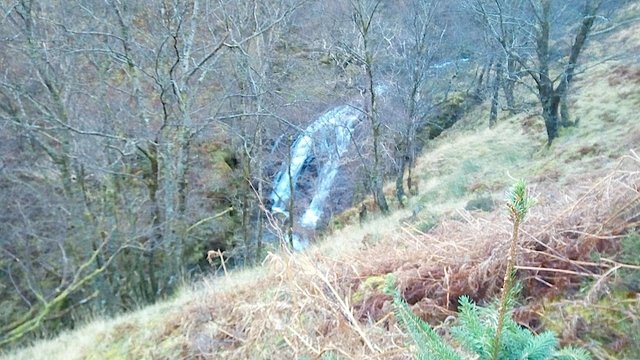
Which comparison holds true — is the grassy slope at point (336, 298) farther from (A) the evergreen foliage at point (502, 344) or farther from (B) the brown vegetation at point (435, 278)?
(A) the evergreen foliage at point (502, 344)

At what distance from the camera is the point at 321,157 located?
62.8 feet

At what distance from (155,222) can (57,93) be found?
3.29 m

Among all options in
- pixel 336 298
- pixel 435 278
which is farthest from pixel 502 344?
pixel 435 278

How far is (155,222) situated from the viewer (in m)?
11.2

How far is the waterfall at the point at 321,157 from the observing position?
1844cm

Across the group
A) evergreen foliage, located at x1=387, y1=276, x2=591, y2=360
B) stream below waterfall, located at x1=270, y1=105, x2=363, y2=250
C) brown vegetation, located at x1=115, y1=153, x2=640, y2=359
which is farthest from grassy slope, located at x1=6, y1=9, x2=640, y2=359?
stream below waterfall, located at x1=270, y1=105, x2=363, y2=250

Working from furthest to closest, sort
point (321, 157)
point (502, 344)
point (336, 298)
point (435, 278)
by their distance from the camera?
point (321, 157) < point (435, 278) < point (336, 298) < point (502, 344)

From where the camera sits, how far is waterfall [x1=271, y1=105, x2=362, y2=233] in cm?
1844

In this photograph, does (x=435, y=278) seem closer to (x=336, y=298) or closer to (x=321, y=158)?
(x=336, y=298)

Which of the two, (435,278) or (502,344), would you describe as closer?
(502,344)

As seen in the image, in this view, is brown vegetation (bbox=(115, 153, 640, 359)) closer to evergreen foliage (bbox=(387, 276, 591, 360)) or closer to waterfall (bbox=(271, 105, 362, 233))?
evergreen foliage (bbox=(387, 276, 591, 360))

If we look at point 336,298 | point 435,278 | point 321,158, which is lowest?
point 321,158

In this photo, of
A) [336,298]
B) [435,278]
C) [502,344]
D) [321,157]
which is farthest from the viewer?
[321,157]

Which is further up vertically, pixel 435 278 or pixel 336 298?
pixel 336 298
